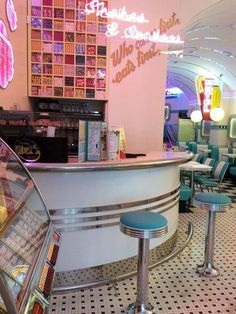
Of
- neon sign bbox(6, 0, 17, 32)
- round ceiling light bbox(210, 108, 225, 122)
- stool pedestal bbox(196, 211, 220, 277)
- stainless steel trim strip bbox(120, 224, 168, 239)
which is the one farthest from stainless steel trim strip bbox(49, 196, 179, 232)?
round ceiling light bbox(210, 108, 225, 122)

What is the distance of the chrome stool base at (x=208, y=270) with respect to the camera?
3117 millimetres

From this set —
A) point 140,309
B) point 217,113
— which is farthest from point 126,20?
point 217,113

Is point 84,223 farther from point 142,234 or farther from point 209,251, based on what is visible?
point 209,251

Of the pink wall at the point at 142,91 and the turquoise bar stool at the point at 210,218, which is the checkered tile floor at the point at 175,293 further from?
the pink wall at the point at 142,91

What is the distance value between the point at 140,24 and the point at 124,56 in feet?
2.02

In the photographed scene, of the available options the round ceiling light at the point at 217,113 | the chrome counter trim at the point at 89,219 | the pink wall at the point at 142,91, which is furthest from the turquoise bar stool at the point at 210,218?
the round ceiling light at the point at 217,113

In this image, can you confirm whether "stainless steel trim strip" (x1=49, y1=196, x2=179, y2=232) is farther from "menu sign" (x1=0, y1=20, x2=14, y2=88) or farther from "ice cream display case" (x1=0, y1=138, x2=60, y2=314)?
"menu sign" (x1=0, y1=20, x2=14, y2=88)

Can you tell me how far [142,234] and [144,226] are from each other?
0.20ft

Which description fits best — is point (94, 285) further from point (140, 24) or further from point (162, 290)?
point (140, 24)

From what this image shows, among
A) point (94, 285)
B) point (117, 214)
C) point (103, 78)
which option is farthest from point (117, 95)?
point (94, 285)

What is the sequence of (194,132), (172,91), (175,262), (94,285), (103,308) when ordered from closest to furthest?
(103,308)
(94,285)
(175,262)
(194,132)
(172,91)

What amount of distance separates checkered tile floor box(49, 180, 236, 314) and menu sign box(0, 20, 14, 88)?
2540mm

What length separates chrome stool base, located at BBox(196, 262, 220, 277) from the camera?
3117 mm

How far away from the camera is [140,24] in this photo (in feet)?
16.8
